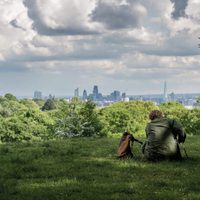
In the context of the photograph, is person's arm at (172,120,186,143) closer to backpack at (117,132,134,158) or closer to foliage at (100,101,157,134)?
backpack at (117,132,134,158)

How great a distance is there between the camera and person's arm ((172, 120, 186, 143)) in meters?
17.9

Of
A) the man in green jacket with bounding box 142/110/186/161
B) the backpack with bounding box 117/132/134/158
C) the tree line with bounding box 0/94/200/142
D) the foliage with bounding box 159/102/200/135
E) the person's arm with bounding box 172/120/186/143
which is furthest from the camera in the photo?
the foliage with bounding box 159/102/200/135

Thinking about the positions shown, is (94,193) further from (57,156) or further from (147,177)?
(57,156)

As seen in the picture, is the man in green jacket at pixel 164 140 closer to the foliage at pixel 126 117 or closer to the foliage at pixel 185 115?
the foliage at pixel 185 115

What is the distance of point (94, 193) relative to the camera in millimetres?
12117

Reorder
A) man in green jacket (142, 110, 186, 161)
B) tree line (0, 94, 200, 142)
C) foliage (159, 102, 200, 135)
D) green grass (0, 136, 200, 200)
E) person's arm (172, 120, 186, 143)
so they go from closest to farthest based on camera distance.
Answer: green grass (0, 136, 200, 200) → man in green jacket (142, 110, 186, 161) → person's arm (172, 120, 186, 143) → tree line (0, 94, 200, 142) → foliage (159, 102, 200, 135)

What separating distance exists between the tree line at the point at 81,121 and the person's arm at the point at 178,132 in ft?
93.0

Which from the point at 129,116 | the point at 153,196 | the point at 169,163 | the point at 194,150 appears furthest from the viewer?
the point at 129,116

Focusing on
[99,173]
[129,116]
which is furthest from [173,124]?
[129,116]

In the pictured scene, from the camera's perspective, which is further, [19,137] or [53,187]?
[19,137]

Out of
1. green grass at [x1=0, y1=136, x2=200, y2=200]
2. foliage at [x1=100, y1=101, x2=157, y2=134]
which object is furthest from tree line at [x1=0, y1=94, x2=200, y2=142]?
green grass at [x1=0, y1=136, x2=200, y2=200]

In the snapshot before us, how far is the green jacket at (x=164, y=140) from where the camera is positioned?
1778 centimetres

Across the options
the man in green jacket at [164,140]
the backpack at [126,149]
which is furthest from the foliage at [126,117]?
the man in green jacket at [164,140]

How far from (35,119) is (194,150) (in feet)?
282
